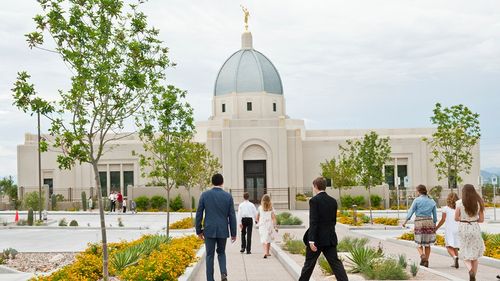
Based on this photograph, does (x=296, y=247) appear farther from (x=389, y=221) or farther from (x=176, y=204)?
(x=176, y=204)

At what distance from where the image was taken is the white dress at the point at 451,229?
49.0 ft

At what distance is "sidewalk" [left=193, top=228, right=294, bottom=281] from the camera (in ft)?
45.3

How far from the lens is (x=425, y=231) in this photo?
15.0 meters

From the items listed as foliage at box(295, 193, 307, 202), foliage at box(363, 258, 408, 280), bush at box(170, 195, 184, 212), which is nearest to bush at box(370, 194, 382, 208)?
foliage at box(295, 193, 307, 202)

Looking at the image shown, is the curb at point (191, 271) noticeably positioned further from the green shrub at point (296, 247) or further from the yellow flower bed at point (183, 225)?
the yellow flower bed at point (183, 225)

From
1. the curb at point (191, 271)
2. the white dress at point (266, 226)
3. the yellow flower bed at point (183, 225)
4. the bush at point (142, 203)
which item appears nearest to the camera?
the curb at point (191, 271)

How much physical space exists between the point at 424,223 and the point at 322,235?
493 centimetres

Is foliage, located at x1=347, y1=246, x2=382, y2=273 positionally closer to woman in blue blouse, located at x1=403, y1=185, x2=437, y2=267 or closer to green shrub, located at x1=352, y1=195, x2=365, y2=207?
woman in blue blouse, located at x1=403, y1=185, x2=437, y2=267

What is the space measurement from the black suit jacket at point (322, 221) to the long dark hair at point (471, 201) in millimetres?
2598

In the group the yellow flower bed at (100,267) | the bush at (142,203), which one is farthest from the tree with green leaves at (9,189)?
the yellow flower bed at (100,267)

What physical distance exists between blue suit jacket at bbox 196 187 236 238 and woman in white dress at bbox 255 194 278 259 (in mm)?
5362

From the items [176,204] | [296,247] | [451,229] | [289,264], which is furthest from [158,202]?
[451,229]

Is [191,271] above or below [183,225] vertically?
above

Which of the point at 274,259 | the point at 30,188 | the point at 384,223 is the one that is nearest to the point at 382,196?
the point at 384,223
